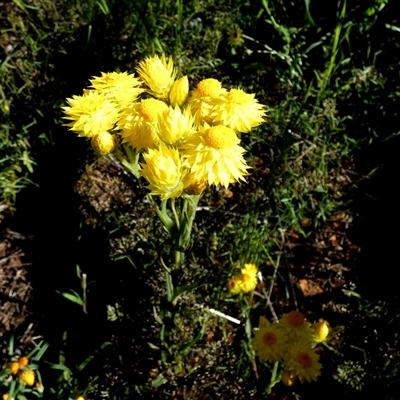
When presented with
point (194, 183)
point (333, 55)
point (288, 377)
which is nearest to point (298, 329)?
point (288, 377)

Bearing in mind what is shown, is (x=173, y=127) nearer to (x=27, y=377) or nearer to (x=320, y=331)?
(x=320, y=331)

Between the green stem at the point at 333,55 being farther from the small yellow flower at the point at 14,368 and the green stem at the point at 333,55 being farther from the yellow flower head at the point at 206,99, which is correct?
the small yellow flower at the point at 14,368

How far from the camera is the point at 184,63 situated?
7.36ft

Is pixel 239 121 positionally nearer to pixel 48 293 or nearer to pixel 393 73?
pixel 48 293

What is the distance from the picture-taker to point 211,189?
6.90 feet

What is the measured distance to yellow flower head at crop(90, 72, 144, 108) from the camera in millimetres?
1307

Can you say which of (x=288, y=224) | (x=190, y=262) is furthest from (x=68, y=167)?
(x=288, y=224)

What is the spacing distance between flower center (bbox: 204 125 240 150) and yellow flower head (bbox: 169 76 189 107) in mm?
131

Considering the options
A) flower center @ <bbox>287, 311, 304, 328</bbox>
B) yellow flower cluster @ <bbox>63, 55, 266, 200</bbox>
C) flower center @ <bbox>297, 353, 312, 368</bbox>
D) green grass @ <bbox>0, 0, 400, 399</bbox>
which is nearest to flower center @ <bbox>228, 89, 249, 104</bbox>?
yellow flower cluster @ <bbox>63, 55, 266, 200</bbox>

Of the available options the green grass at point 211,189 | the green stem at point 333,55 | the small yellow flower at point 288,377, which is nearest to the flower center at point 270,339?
the small yellow flower at point 288,377

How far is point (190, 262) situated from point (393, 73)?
1283 millimetres

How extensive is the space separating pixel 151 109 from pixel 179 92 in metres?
0.10

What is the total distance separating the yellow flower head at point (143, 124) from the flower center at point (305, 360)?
0.78m

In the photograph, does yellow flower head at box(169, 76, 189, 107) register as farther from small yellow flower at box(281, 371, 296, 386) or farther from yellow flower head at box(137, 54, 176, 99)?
small yellow flower at box(281, 371, 296, 386)
